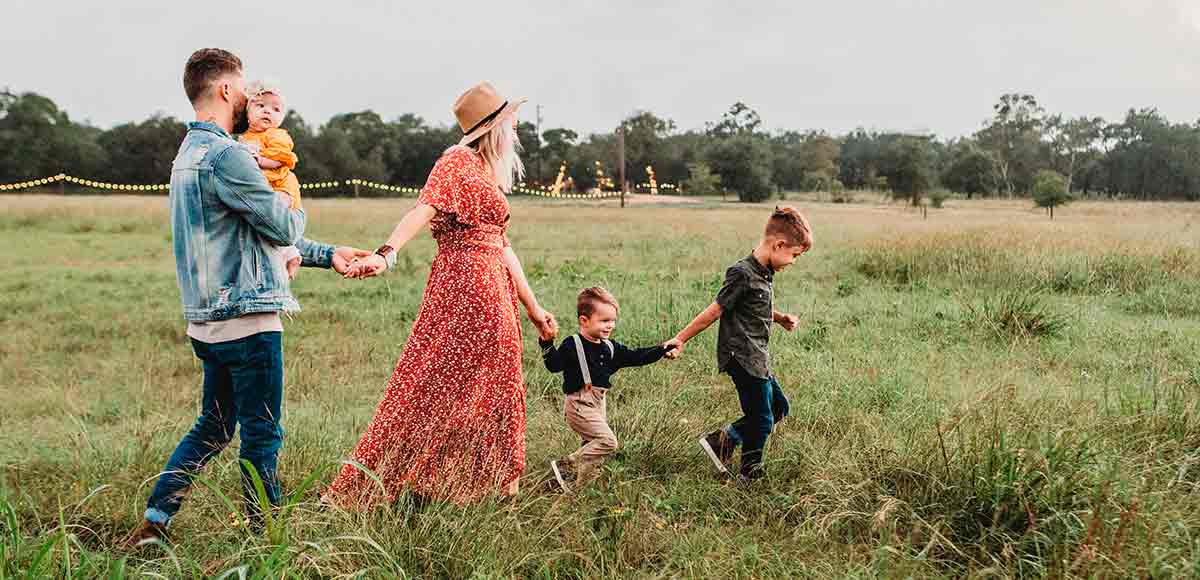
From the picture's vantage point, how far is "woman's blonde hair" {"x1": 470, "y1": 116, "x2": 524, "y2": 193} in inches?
149

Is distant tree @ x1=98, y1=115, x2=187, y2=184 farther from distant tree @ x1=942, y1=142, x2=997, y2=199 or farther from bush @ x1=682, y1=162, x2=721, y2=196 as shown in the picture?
distant tree @ x1=942, y1=142, x2=997, y2=199

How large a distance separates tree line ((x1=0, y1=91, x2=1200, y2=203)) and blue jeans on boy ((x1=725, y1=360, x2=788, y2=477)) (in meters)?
48.9

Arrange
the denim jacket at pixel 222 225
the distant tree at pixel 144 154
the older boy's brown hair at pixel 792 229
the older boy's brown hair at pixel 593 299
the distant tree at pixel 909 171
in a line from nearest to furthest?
the denim jacket at pixel 222 225, the older boy's brown hair at pixel 593 299, the older boy's brown hair at pixel 792 229, the distant tree at pixel 909 171, the distant tree at pixel 144 154

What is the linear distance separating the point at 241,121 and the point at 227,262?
0.57 metres

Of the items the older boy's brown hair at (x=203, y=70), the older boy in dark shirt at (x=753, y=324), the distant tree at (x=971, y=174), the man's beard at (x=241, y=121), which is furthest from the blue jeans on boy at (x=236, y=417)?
the distant tree at (x=971, y=174)

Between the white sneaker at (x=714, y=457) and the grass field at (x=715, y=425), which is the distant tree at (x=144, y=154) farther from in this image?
the white sneaker at (x=714, y=457)

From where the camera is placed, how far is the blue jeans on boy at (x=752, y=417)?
4.16 m

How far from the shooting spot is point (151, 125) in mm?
57031

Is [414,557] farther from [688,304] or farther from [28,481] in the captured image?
[688,304]

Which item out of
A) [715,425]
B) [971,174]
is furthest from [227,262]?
[971,174]

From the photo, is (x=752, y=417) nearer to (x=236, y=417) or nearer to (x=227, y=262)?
(x=236, y=417)

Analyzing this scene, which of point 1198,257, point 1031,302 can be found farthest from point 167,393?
point 1198,257

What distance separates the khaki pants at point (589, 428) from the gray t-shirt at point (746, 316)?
646 mm

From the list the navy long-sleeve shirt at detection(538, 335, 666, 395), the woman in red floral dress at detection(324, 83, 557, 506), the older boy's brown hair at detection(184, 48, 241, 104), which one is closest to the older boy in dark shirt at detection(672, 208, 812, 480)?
the navy long-sleeve shirt at detection(538, 335, 666, 395)
